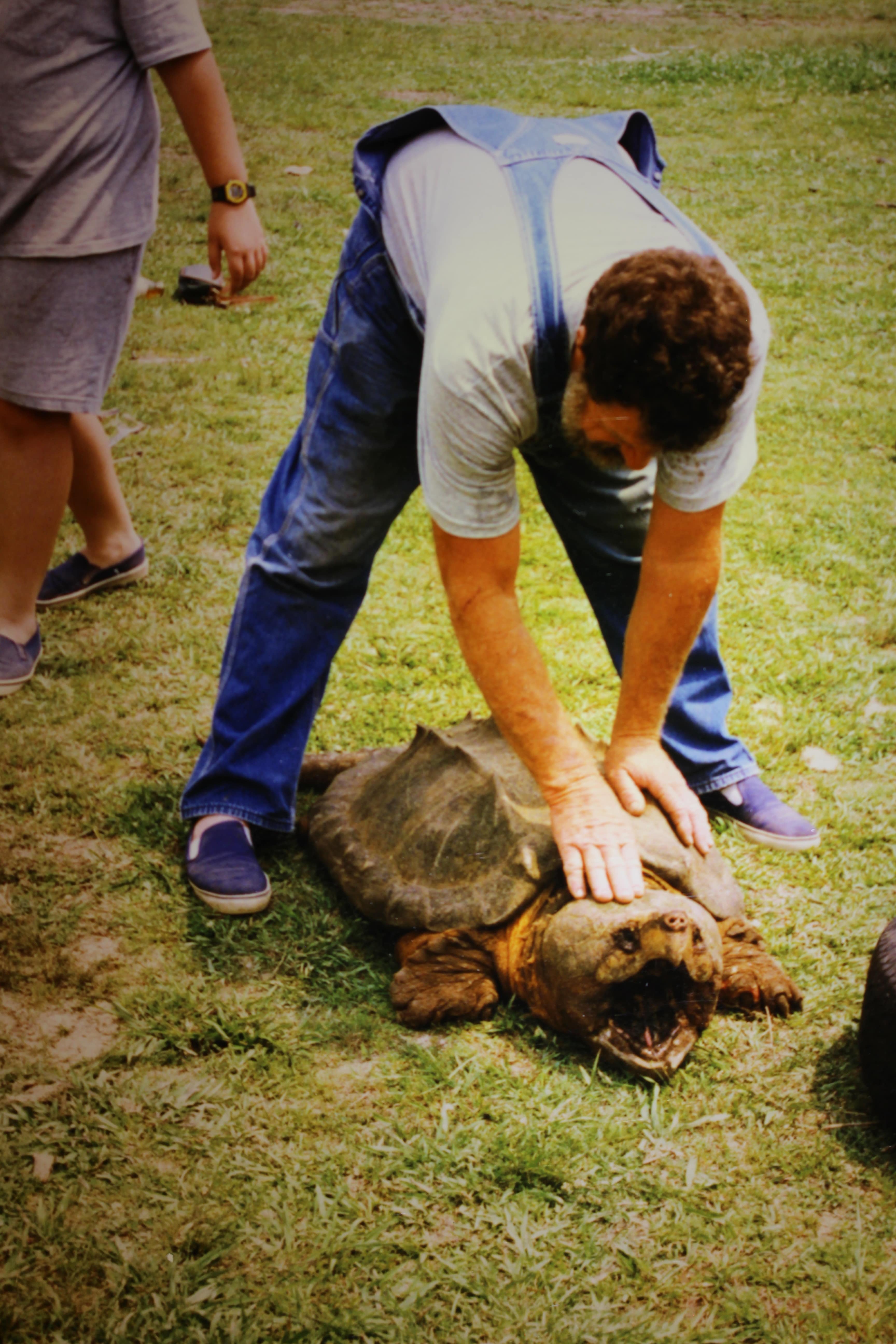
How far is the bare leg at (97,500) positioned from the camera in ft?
12.3

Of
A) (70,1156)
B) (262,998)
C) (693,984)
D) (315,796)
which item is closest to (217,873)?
(262,998)

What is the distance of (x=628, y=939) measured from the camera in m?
2.29

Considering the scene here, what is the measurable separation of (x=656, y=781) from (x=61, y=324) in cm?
204

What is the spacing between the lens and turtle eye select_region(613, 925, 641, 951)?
89.9 inches

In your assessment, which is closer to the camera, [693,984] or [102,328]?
[693,984]

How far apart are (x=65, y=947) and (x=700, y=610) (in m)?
1.72

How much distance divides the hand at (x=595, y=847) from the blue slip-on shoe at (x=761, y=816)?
3.04 ft

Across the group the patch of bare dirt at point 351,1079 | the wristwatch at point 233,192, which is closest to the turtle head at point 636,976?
the patch of bare dirt at point 351,1079

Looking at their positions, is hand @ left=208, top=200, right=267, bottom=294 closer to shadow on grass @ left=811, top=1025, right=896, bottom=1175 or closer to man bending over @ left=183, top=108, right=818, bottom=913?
man bending over @ left=183, top=108, right=818, bottom=913

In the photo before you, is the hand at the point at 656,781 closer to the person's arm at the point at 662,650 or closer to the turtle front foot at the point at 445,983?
the person's arm at the point at 662,650

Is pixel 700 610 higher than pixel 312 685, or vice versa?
pixel 700 610

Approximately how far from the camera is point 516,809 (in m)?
2.59

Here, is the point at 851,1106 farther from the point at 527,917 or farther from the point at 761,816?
the point at 761,816

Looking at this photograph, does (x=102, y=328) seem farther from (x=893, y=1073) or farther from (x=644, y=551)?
(x=893, y=1073)
